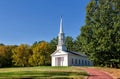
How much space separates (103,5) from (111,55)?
10.6 m

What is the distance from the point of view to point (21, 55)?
287ft

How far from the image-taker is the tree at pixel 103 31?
1933 inches

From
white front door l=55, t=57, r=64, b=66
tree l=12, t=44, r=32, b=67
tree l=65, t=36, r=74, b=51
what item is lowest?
white front door l=55, t=57, r=64, b=66

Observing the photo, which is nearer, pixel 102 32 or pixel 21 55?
pixel 102 32

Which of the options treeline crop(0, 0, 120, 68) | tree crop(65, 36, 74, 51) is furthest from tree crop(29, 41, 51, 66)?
treeline crop(0, 0, 120, 68)

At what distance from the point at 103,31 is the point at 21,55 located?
44.3m

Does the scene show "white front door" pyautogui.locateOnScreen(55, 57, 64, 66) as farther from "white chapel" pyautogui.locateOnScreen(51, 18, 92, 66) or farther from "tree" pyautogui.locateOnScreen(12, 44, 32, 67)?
"tree" pyautogui.locateOnScreen(12, 44, 32, 67)

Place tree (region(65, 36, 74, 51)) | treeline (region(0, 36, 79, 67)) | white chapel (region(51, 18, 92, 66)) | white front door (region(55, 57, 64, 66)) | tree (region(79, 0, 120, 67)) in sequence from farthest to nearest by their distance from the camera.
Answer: tree (region(65, 36, 74, 51))
treeline (region(0, 36, 79, 67))
white front door (region(55, 57, 64, 66))
white chapel (region(51, 18, 92, 66))
tree (region(79, 0, 120, 67))

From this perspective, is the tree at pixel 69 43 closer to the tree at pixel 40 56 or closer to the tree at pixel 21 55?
the tree at pixel 21 55

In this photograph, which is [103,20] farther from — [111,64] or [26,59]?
[26,59]

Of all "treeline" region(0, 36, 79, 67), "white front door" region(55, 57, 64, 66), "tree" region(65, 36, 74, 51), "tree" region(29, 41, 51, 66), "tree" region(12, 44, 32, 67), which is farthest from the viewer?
"tree" region(65, 36, 74, 51)

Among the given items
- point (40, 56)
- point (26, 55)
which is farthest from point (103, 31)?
point (26, 55)

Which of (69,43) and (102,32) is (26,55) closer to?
(69,43)

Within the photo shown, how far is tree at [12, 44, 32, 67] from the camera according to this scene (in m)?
86.0
